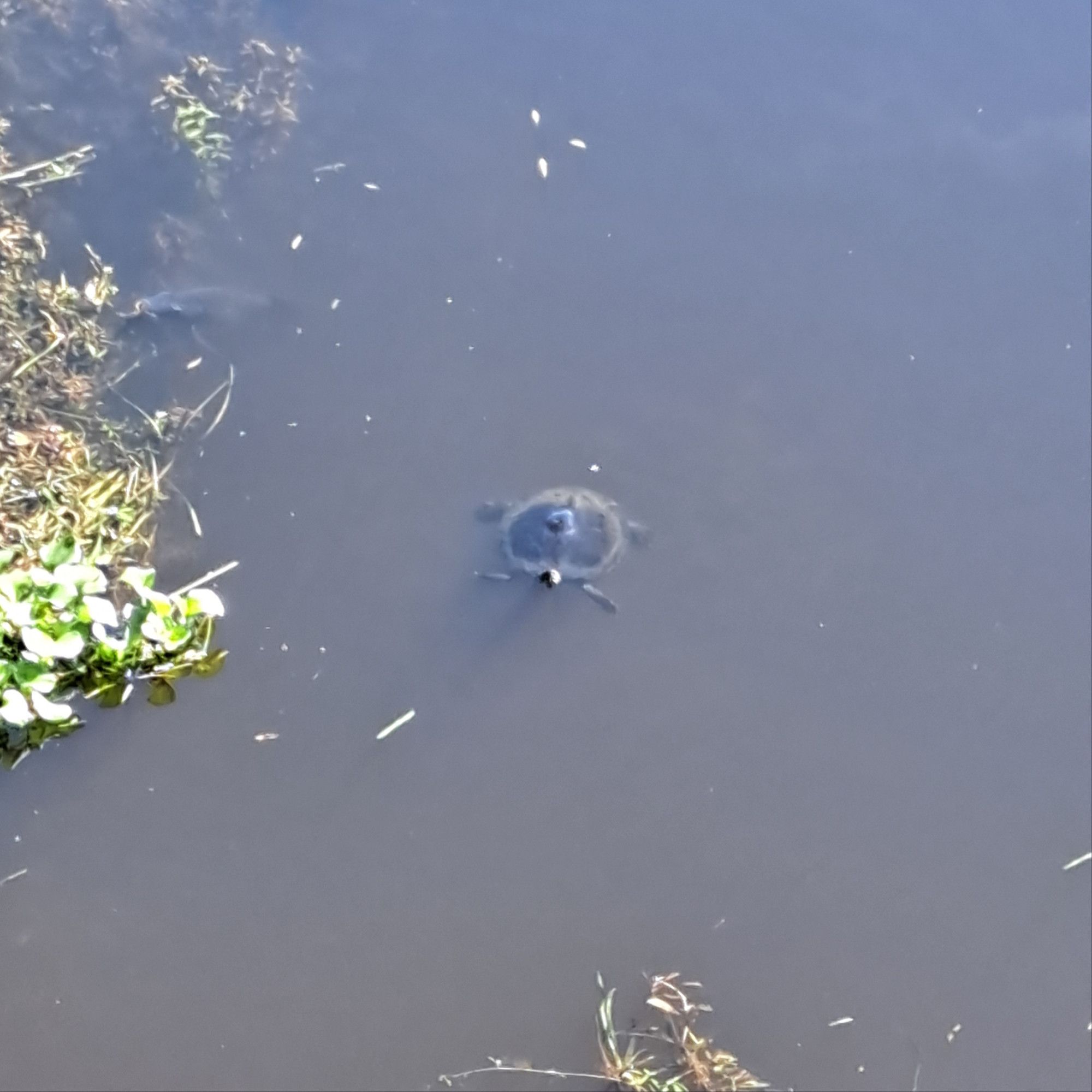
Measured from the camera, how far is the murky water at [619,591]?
3.07m

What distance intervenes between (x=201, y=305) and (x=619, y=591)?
1540 mm

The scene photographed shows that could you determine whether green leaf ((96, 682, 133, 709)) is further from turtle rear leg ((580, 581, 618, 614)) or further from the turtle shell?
turtle rear leg ((580, 581, 618, 614))

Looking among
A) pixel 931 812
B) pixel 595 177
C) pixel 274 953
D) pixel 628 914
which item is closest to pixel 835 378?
pixel 595 177

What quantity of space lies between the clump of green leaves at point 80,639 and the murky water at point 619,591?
9 centimetres

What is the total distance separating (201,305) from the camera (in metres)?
3.50

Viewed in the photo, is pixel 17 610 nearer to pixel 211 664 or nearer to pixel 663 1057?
pixel 211 664

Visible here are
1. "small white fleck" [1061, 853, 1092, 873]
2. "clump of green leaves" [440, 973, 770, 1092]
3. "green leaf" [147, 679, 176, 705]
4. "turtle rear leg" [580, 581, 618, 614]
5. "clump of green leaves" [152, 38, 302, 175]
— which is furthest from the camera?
"clump of green leaves" [152, 38, 302, 175]

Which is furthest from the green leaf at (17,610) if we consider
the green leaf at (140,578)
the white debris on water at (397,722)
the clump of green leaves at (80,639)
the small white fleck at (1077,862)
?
the small white fleck at (1077,862)

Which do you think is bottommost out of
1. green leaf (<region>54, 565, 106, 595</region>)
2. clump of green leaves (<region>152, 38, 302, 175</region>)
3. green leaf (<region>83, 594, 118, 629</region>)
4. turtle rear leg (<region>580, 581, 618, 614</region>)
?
turtle rear leg (<region>580, 581, 618, 614</region>)

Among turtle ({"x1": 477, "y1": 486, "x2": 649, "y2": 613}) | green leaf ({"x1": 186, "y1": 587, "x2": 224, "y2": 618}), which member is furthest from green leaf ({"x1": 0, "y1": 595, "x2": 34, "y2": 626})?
turtle ({"x1": 477, "y1": 486, "x2": 649, "y2": 613})

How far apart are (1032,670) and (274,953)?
7.63 ft

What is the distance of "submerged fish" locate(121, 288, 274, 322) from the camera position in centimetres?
350

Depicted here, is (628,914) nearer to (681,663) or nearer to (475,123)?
(681,663)

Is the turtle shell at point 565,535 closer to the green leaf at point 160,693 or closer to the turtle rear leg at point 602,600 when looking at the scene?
the turtle rear leg at point 602,600
